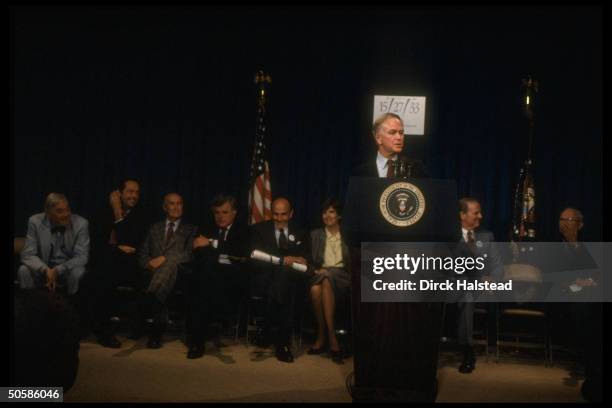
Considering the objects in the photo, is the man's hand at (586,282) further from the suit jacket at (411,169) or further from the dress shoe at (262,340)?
the dress shoe at (262,340)

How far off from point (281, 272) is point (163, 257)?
1005mm

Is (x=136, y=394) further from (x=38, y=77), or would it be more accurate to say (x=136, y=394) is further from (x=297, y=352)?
(x=38, y=77)

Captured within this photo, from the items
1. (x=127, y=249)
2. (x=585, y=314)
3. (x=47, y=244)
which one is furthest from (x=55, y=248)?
(x=585, y=314)

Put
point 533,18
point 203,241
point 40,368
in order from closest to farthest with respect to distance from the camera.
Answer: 1. point 40,368
2. point 203,241
3. point 533,18

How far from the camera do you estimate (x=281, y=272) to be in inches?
183

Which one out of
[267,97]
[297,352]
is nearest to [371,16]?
[267,97]

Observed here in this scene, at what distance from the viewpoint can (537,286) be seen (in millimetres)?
4586

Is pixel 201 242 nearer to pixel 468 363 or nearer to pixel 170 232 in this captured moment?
pixel 170 232

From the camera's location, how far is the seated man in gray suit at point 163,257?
471 cm

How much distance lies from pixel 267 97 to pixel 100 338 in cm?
289

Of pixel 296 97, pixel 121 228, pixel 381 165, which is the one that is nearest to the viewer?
pixel 381 165

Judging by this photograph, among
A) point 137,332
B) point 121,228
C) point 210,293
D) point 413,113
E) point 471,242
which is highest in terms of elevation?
point 413,113

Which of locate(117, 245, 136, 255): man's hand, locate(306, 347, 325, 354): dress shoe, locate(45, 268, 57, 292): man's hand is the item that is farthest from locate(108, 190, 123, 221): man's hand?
locate(306, 347, 325, 354): dress shoe

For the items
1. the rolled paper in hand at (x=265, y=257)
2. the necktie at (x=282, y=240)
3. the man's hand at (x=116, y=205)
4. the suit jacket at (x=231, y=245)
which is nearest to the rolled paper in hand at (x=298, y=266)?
the rolled paper in hand at (x=265, y=257)
